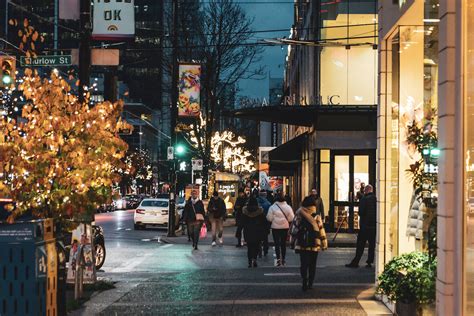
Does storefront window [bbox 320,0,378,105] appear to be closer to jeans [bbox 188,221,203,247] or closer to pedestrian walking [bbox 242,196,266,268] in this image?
jeans [bbox 188,221,203,247]

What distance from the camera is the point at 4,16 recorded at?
112m

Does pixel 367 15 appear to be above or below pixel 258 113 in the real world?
above

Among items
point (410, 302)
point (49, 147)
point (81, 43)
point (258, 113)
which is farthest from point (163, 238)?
point (410, 302)

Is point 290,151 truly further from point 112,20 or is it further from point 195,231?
point 112,20

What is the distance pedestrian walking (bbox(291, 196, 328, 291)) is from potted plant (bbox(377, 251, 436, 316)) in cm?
263

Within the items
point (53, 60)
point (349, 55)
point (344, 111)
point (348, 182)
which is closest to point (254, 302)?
point (53, 60)

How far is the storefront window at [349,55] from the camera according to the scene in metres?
29.6

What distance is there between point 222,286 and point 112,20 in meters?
5.81

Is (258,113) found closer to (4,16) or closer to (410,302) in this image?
(410,302)

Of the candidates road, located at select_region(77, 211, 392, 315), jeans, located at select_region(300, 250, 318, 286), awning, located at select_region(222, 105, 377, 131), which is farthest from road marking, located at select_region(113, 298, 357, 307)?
awning, located at select_region(222, 105, 377, 131)

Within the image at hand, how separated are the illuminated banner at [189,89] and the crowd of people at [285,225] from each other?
7.91 meters

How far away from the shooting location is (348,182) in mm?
29484

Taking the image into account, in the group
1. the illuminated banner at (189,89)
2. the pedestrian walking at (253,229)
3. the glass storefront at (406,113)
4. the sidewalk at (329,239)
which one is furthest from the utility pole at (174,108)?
the glass storefront at (406,113)

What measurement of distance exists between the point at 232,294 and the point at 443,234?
615 centimetres
